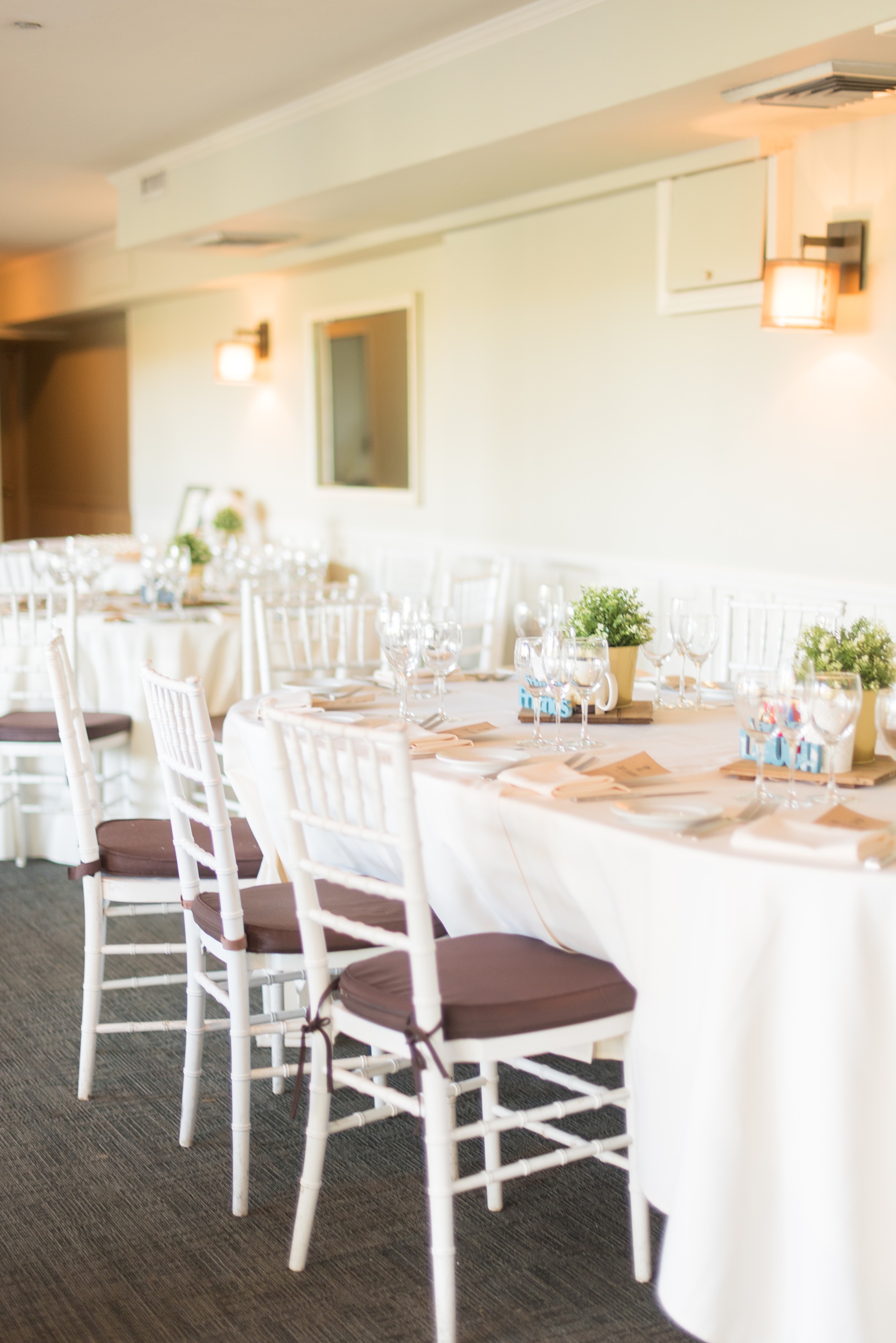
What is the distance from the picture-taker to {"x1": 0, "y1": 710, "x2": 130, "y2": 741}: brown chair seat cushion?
4.60m

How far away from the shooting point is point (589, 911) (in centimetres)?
217

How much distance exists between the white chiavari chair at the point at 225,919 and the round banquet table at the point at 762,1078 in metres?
0.63

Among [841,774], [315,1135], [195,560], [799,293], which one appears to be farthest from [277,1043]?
[195,560]

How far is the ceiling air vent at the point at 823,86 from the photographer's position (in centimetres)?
383

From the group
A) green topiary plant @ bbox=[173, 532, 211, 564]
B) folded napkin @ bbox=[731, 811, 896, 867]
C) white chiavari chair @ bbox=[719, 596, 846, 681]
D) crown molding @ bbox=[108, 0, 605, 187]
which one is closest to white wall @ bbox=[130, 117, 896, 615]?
white chiavari chair @ bbox=[719, 596, 846, 681]

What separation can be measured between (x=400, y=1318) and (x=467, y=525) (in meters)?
4.75

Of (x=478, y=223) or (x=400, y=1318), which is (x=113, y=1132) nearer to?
(x=400, y=1318)

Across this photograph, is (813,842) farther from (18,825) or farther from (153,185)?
(153,185)

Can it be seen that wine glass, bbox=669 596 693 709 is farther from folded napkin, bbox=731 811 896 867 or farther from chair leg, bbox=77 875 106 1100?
chair leg, bbox=77 875 106 1100

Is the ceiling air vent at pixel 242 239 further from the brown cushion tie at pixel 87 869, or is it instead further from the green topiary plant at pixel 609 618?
the brown cushion tie at pixel 87 869

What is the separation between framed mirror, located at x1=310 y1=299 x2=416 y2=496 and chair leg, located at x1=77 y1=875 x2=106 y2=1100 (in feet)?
14.9

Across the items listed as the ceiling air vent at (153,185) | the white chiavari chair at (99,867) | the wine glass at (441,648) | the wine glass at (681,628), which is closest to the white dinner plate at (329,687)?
the wine glass at (441,648)

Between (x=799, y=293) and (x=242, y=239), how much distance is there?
11.7 ft

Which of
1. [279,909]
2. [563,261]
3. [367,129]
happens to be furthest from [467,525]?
[279,909]
